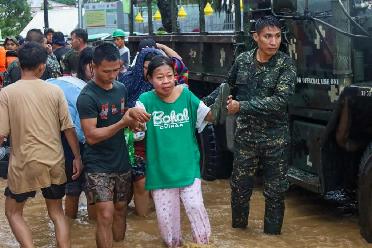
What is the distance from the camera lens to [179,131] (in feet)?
14.3

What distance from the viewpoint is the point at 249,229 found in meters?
5.28

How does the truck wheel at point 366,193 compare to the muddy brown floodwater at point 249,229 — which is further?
the muddy brown floodwater at point 249,229

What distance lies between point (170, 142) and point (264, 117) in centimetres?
86

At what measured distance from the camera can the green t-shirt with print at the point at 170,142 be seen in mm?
4340

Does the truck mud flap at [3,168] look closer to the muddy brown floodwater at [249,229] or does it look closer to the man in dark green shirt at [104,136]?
the muddy brown floodwater at [249,229]

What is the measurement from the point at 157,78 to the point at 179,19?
12.3 ft

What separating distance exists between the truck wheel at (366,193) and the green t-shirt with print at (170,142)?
1.27 metres

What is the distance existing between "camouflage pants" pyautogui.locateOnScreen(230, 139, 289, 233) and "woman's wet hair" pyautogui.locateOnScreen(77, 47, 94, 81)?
4.40ft

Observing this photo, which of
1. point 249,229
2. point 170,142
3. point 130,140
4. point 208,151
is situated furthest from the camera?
point 208,151

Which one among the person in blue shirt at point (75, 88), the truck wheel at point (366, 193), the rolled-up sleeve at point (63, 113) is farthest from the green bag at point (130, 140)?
the truck wheel at point (366, 193)

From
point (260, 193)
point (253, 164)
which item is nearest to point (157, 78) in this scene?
point (253, 164)

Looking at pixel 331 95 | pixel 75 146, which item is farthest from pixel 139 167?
pixel 331 95

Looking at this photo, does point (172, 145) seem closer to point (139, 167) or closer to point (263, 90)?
point (263, 90)

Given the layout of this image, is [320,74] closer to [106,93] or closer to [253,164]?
[253,164]
